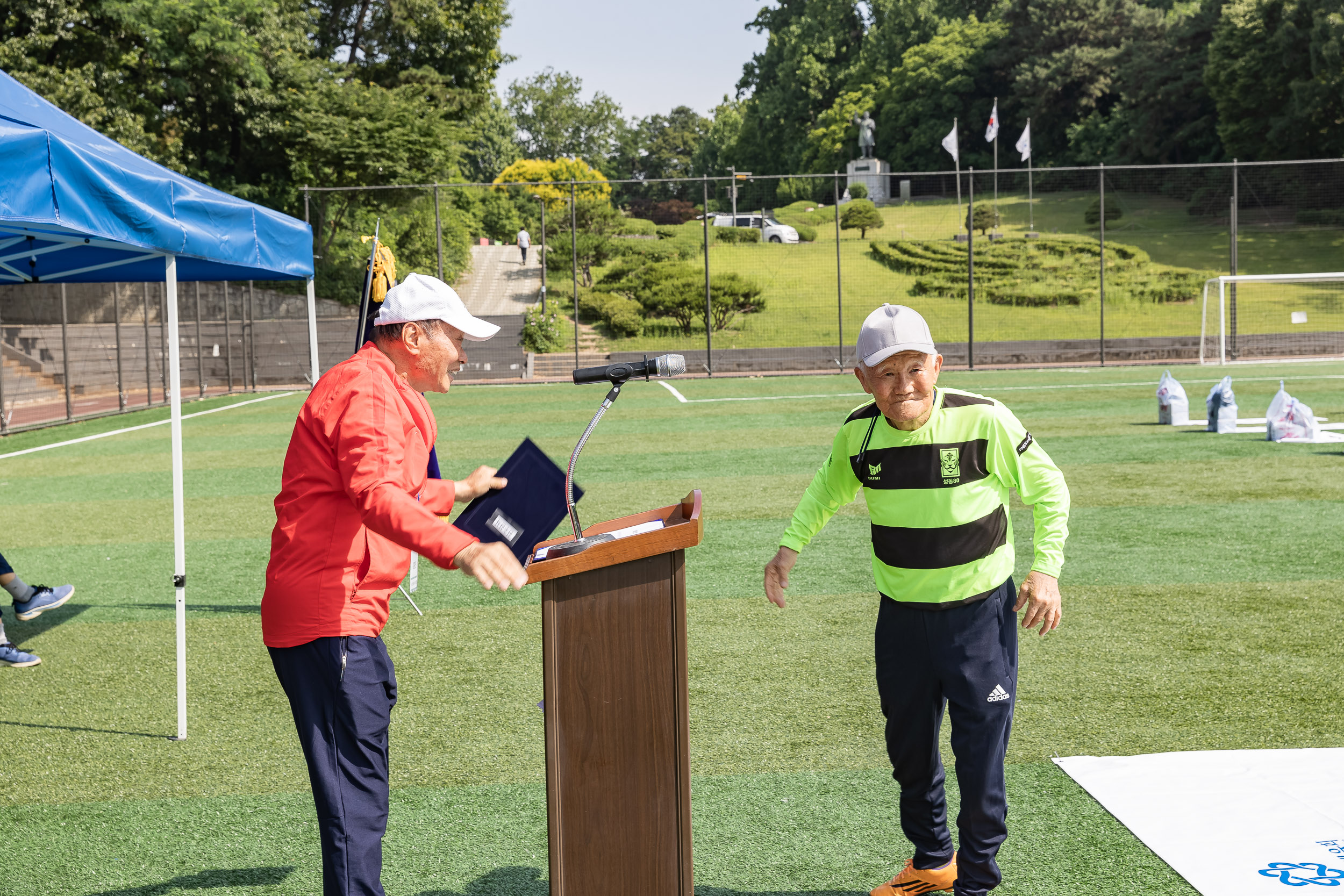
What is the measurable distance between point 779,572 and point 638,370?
3.34 ft

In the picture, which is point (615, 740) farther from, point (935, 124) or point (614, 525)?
point (935, 124)

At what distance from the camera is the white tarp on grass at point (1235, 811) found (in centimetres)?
337

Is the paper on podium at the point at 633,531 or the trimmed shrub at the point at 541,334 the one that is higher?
the trimmed shrub at the point at 541,334

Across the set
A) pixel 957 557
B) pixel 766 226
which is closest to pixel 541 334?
pixel 766 226

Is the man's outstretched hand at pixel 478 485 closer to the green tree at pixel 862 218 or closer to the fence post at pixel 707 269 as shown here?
the fence post at pixel 707 269

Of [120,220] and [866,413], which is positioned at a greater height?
[120,220]

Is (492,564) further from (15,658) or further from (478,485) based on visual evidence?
(15,658)

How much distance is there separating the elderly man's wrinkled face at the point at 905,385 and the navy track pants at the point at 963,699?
0.56 metres

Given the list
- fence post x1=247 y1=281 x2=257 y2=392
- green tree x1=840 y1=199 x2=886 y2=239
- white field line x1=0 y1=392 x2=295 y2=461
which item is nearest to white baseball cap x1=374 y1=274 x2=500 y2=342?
white field line x1=0 y1=392 x2=295 y2=461

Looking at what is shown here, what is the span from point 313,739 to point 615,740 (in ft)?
2.77

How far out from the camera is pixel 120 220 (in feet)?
14.9

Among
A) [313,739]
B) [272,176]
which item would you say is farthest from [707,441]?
[272,176]

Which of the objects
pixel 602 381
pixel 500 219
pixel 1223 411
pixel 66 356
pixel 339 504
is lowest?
pixel 1223 411

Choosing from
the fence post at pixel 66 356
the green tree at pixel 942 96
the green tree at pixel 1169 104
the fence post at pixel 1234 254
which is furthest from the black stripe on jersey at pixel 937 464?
the green tree at pixel 942 96
